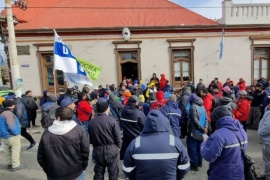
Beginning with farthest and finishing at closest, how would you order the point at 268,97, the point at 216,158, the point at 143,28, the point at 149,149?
the point at 143,28 → the point at 268,97 → the point at 216,158 → the point at 149,149

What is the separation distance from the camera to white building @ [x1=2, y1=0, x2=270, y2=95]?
475 inches

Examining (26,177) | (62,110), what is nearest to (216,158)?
(62,110)

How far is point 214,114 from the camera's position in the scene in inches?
112

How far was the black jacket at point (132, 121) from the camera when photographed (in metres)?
4.23

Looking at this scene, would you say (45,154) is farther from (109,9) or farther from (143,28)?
(109,9)

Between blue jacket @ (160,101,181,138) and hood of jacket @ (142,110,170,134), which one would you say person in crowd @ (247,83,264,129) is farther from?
hood of jacket @ (142,110,170,134)

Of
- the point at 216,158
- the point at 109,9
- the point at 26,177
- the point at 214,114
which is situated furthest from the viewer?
the point at 109,9

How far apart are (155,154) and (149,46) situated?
10541 mm

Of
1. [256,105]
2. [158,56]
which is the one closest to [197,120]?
[256,105]

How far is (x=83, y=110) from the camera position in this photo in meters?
5.52

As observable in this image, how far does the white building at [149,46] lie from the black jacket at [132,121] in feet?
27.1

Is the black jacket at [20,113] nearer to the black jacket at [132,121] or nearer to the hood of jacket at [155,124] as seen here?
the black jacket at [132,121]

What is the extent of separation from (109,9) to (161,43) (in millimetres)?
4151

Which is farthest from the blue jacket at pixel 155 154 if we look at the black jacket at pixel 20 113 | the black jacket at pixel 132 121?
the black jacket at pixel 20 113
